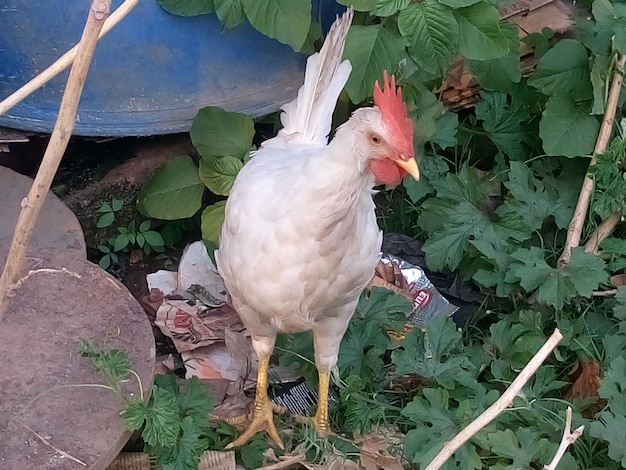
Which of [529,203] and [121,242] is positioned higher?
[529,203]

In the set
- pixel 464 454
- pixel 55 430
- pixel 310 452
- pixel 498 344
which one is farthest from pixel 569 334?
pixel 55 430

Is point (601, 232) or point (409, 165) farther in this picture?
point (601, 232)

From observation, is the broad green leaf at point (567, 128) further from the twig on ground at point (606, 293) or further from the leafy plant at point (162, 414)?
the leafy plant at point (162, 414)

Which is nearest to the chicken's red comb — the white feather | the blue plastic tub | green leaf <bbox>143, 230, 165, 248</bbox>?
the white feather

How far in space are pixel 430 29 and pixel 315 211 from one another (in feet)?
2.09

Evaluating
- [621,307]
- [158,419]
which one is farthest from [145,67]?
[621,307]

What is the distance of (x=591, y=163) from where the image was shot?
81.1 inches

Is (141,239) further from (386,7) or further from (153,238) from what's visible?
(386,7)

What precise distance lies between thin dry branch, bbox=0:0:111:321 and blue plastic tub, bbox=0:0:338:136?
71 cm

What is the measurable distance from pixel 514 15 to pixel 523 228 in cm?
68

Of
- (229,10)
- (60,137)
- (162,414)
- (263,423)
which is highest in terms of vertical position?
(60,137)

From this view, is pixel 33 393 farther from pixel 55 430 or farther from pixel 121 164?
pixel 121 164

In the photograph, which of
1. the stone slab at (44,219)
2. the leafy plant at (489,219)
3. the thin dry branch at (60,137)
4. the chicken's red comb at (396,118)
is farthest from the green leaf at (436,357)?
the thin dry branch at (60,137)

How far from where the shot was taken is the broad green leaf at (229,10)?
1752mm
